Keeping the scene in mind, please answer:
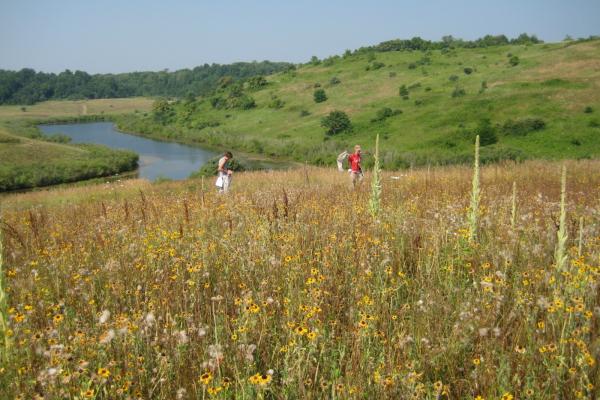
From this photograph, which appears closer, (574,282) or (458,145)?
(574,282)

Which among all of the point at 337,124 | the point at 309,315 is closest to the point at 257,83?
the point at 337,124

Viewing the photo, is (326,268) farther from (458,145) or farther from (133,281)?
(458,145)

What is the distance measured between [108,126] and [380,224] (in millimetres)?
152997

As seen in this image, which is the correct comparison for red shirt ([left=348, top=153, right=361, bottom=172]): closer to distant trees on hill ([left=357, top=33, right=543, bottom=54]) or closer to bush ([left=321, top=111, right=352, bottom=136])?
bush ([left=321, top=111, right=352, bottom=136])

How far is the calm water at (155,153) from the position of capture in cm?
6262

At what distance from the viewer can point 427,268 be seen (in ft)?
14.0

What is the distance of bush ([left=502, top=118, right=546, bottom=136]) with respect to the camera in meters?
46.2

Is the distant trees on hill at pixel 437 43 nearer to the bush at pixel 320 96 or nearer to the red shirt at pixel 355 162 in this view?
the bush at pixel 320 96

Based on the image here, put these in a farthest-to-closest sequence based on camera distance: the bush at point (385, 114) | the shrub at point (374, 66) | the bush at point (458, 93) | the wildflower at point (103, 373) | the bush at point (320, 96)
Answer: the shrub at point (374, 66) < the bush at point (320, 96) < the bush at point (385, 114) < the bush at point (458, 93) < the wildflower at point (103, 373)

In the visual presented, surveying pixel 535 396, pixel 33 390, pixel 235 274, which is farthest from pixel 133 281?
pixel 535 396

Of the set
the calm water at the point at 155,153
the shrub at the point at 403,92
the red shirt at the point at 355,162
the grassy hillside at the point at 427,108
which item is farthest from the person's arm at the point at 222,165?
the shrub at the point at 403,92

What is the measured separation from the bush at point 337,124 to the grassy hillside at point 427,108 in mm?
1390

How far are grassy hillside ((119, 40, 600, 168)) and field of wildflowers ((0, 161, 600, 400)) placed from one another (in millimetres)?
33283

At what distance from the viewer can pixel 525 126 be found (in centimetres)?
4634
